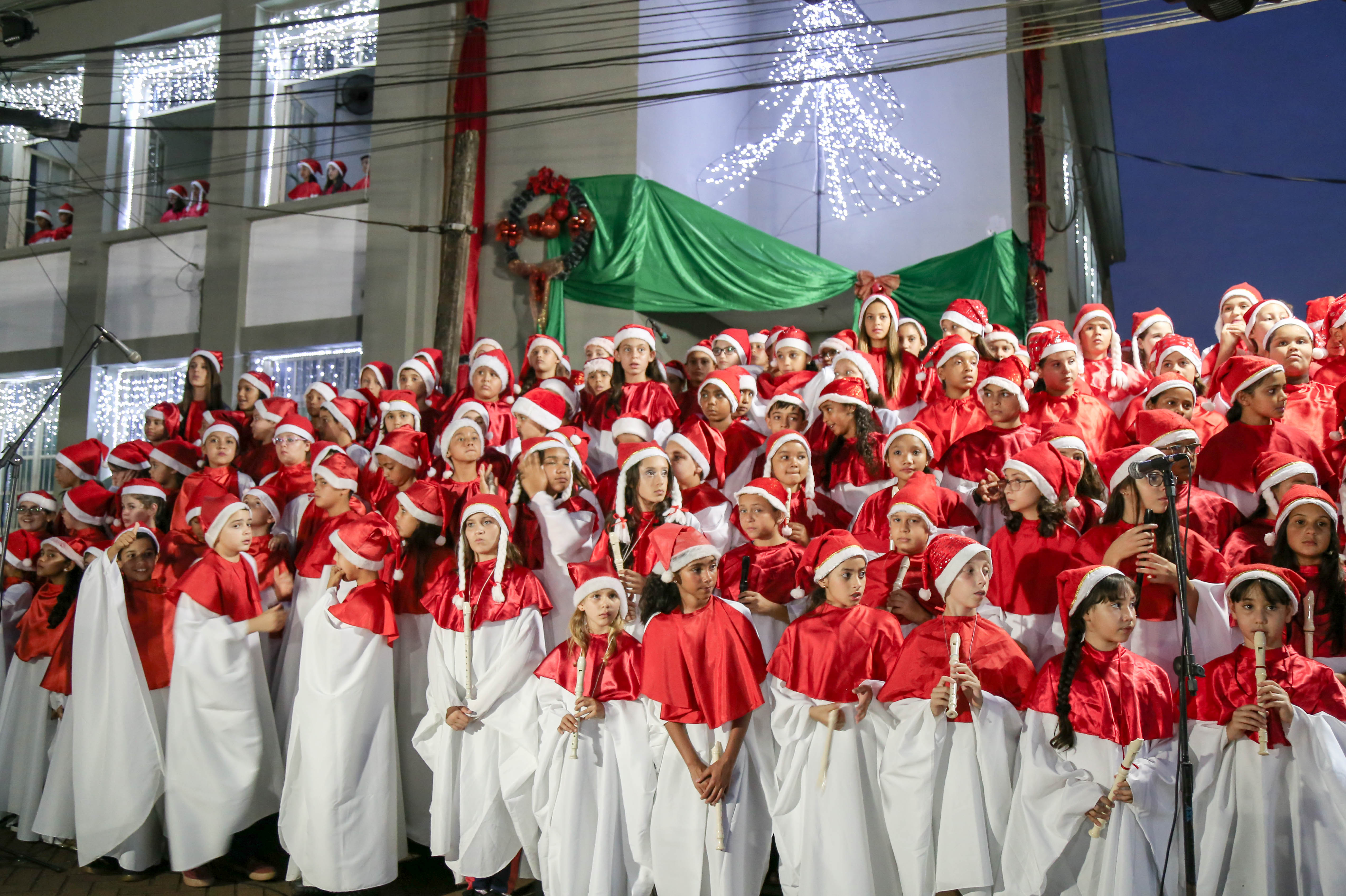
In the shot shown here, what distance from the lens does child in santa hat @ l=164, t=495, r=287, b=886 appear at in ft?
17.3

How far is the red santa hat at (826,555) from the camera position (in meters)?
4.10

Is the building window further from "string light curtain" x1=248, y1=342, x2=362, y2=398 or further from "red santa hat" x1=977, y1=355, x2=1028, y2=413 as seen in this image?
"red santa hat" x1=977, y1=355, x2=1028, y2=413

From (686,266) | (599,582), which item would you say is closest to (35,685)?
(599,582)

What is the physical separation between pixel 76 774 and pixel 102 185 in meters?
9.37

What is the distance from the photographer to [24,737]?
20.8 ft

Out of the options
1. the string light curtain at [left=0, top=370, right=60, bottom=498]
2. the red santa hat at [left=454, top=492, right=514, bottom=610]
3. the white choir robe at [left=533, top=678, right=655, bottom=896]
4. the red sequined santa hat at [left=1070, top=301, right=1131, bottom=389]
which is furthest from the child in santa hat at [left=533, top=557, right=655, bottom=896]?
the string light curtain at [left=0, top=370, right=60, bottom=498]

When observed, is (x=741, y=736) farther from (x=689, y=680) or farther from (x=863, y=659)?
(x=863, y=659)

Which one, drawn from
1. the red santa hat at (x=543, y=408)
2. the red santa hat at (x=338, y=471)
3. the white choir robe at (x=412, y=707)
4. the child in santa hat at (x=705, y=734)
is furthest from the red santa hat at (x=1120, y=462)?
the red santa hat at (x=338, y=471)

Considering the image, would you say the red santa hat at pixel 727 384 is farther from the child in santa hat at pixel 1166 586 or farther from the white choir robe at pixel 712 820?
the child in santa hat at pixel 1166 586

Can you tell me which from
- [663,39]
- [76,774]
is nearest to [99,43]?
[663,39]

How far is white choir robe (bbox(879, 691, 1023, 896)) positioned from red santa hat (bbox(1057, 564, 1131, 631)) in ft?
1.27

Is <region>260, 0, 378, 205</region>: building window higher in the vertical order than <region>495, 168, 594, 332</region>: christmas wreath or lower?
higher

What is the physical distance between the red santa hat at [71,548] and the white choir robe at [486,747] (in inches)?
113

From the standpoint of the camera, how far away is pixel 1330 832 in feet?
11.3
